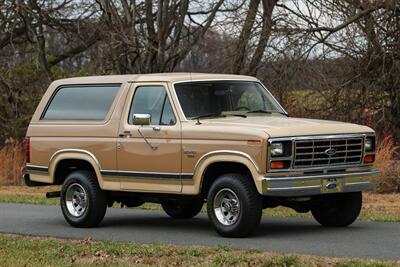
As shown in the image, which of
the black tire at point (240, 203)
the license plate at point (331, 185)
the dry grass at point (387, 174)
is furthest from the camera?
the dry grass at point (387, 174)

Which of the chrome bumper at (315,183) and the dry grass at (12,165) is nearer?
the chrome bumper at (315,183)

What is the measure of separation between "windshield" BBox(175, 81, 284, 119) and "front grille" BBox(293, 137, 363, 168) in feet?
4.82

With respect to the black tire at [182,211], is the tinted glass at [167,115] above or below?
above

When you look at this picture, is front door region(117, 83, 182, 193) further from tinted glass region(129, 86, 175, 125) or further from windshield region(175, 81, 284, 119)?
windshield region(175, 81, 284, 119)

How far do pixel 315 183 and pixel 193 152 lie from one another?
158cm

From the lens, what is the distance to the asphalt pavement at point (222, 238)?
993cm

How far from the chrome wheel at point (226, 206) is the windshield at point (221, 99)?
49.4 inches

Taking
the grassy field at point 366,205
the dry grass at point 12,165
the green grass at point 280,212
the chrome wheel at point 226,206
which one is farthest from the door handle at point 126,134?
the dry grass at point 12,165

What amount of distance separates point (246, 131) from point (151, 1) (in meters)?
16.3

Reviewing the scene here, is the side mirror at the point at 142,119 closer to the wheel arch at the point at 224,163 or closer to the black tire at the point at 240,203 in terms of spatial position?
the wheel arch at the point at 224,163

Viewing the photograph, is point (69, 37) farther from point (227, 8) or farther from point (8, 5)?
point (227, 8)

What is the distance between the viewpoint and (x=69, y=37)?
31.1 meters

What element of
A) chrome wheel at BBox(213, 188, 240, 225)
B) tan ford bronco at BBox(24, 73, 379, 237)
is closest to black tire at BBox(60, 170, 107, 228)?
tan ford bronco at BBox(24, 73, 379, 237)

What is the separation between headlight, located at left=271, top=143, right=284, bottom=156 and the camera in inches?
409
